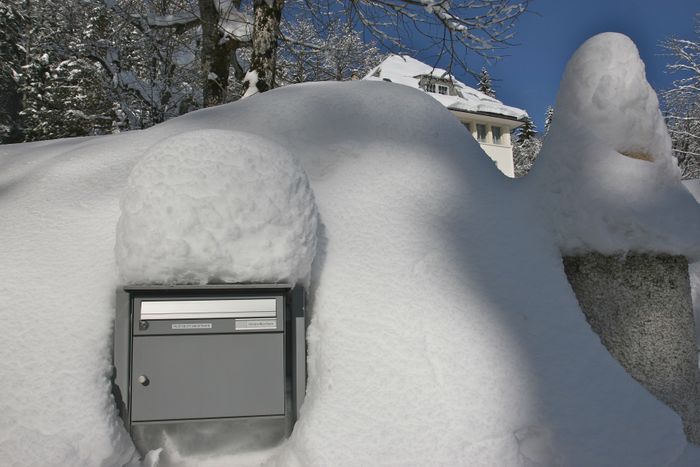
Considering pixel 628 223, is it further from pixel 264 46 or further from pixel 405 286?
pixel 264 46

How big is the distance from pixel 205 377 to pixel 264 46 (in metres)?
4.49

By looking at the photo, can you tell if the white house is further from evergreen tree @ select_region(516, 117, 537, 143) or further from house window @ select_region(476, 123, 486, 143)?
evergreen tree @ select_region(516, 117, 537, 143)

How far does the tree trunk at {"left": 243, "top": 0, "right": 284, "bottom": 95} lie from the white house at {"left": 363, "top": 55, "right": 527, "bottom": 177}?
1827cm

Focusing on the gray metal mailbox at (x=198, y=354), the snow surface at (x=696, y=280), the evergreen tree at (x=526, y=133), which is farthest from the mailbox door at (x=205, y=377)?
the evergreen tree at (x=526, y=133)

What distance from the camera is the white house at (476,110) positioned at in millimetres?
24406

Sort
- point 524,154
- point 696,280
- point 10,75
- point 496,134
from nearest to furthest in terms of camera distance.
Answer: point 696,280, point 10,75, point 496,134, point 524,154

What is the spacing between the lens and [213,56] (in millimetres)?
7113

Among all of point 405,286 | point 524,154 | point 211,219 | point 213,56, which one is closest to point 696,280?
point 405,286

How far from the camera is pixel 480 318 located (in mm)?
2078

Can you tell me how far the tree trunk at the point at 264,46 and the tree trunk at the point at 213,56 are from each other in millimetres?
1474

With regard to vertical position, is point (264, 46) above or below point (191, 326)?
above

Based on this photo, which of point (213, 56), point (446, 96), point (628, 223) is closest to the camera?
point (628, 223)

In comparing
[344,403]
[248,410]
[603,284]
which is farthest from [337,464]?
[603,284]

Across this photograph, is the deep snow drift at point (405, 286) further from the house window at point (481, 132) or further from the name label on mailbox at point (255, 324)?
the house window at point (481, 132)
